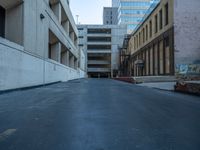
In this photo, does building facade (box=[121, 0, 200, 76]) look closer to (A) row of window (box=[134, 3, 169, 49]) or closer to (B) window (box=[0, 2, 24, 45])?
(A) row of window (box=[134, 3, 169, 49])

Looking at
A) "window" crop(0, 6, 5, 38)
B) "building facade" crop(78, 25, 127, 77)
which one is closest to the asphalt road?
"window" crop(0, 6, 5, 38)

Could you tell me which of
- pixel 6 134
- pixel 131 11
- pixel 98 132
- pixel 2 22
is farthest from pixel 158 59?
pixel 131 11

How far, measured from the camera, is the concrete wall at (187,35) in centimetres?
2450

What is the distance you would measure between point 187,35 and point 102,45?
56.2m

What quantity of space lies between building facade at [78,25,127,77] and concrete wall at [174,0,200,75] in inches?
2004

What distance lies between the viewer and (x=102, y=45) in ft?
262

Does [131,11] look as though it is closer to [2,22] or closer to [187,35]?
[187,35]

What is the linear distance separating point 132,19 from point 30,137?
95.4 m

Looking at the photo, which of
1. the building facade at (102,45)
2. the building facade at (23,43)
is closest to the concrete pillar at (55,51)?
the building facade at (23,43)

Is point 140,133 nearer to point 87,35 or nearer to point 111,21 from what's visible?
point 87,35

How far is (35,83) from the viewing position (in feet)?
47.9

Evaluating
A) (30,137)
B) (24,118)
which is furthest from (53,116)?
(30,137)

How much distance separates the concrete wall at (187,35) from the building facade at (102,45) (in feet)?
167

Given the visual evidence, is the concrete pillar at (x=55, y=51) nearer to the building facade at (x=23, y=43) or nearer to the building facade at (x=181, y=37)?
the building facade at (x=23, y=43)
